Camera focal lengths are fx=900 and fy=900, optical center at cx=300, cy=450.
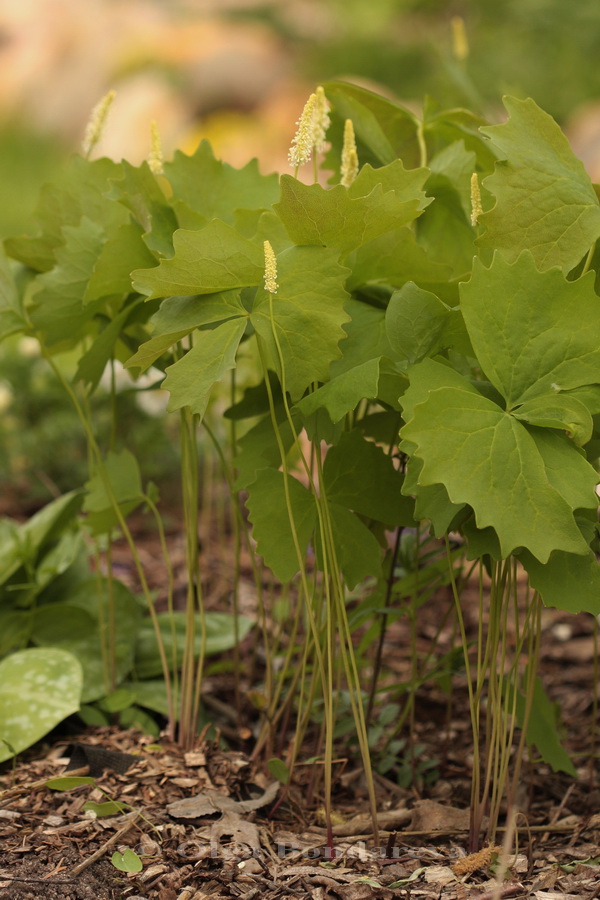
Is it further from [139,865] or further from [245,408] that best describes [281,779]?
[245,408]

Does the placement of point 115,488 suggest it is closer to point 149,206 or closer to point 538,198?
point 149,206

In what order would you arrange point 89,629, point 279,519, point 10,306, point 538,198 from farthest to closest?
point 89,629 < point 10,306 < point 279,519 < point 538,198

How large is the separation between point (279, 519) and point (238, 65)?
808cm

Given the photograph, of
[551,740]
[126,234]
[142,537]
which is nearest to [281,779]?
[551,740]

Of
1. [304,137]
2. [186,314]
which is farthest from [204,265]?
[304,137]

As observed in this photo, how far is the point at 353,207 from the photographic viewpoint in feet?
3.24

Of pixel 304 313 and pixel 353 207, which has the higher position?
pixel 353 207

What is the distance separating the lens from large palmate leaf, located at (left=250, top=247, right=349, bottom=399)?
1021 mm

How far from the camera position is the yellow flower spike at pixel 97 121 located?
131 cm

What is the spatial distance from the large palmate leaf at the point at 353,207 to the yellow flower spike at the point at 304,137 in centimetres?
7

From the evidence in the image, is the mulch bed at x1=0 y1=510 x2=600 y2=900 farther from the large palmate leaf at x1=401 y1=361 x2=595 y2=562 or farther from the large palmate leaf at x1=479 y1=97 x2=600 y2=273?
the large palmate leaf at x1=479 y1=97 x2=600 y2=273

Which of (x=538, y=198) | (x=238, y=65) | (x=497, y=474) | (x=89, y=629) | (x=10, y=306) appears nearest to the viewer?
(x=497, y=474)

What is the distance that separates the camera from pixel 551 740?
1.36 meters

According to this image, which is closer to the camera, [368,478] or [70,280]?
[368,478]
